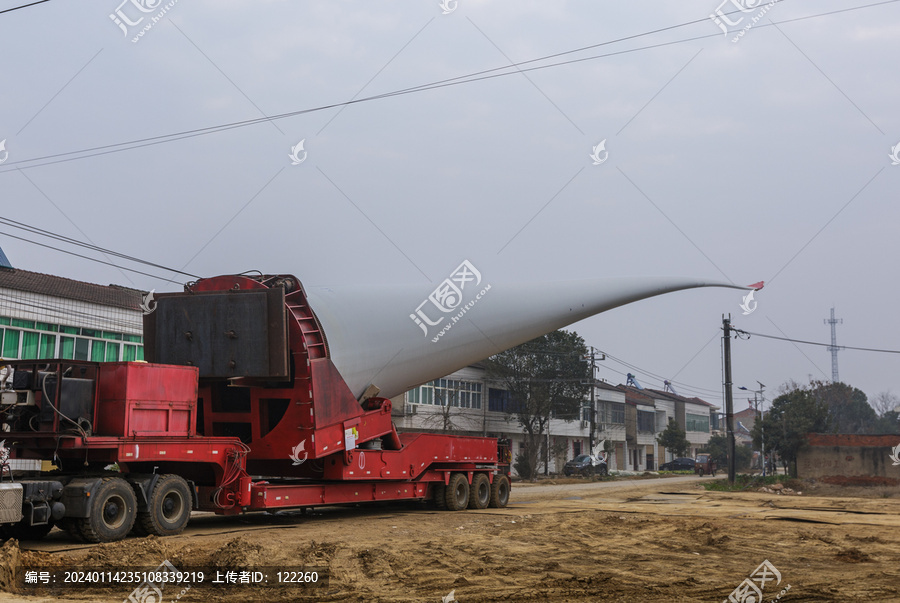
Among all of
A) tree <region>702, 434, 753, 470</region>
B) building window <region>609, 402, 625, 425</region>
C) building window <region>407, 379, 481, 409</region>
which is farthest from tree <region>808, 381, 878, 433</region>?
building window <region>407, 379, 481, 409</region>

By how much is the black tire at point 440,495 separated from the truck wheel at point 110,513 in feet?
25.2

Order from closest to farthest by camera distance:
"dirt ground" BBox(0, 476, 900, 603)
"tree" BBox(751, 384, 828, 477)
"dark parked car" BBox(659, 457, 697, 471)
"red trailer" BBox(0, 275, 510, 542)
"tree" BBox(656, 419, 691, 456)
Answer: "dirt ground" BBox(0, 476, 900, 603) < "red trailer" BBox(0, 275, 510, 542) < "tree" BBox(751, 384, 828, 477) < "dark parked car" BBox(659, 457, 697, 471) < "tree" BBox(656, 419, 691, 456)

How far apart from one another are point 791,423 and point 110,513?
116ft

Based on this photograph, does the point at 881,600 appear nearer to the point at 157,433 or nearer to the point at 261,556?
the point at 261,556

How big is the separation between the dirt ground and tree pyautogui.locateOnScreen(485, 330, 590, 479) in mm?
36548

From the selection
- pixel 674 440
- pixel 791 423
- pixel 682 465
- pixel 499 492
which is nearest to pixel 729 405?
pixel 791 423

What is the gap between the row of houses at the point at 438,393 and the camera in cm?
2695

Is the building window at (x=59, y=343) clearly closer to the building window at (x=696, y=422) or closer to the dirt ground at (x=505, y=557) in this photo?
the dirt ground at (x=505, y=557)

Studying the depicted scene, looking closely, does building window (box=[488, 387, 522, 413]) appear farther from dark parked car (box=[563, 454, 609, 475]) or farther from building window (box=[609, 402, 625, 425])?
building window (box=[609, 402, 625, 425])

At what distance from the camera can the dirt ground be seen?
8.15 metres

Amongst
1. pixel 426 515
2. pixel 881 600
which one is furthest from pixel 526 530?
pixel 881 600

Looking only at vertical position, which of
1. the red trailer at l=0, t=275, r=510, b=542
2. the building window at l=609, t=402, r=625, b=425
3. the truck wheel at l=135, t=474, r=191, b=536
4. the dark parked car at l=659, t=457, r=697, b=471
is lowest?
the dark parked car at l=659, t=457, r=697, b=471

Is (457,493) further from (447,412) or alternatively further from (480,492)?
(447,412)

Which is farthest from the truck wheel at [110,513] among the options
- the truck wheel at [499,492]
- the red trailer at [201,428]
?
the truck wheel at [499,492]
